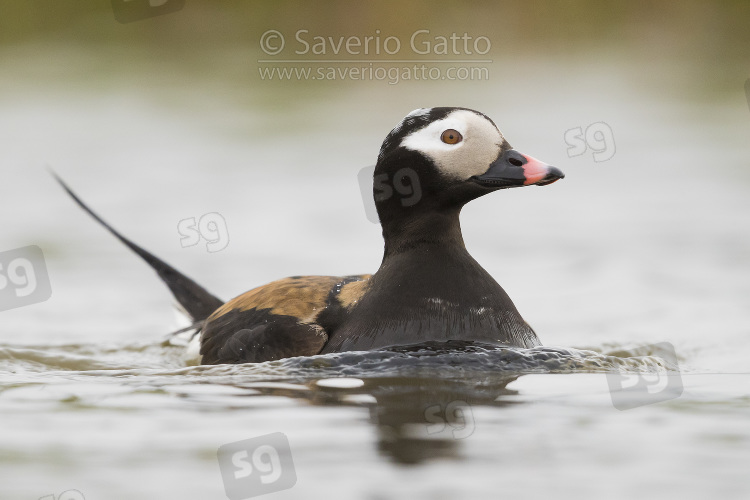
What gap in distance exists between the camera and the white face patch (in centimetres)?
586

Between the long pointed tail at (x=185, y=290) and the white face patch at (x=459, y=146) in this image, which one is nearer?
the white face patch at (x=459, y=146)

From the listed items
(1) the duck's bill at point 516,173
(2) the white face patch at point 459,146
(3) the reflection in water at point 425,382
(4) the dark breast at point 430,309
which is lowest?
(3) the reflection in water at point 425,382

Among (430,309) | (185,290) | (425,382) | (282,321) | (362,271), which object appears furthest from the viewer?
(362,271)

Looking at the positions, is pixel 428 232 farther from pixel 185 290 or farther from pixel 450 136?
pixel 185 290

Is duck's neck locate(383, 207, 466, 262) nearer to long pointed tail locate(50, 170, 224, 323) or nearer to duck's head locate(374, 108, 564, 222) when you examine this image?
duck's head locate(374, 108, 564, 222)

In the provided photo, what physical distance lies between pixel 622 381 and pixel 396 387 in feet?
3.32

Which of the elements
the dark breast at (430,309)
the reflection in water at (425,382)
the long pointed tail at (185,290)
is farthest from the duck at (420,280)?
the long pointed tail at (185,290)

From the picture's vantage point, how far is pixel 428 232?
233 inches

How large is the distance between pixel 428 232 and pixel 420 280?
27 centimetres

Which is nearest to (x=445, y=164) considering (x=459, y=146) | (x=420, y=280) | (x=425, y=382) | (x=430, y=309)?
(x=459, y=146)

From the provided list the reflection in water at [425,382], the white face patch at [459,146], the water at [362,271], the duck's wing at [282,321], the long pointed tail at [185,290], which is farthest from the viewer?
the long pointed tail at [185,290]

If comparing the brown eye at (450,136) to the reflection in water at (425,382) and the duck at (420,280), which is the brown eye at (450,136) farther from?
the reflection in water at (425,382)

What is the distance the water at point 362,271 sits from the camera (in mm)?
4109

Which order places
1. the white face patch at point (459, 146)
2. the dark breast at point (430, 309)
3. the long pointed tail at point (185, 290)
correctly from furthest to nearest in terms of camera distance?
the long pointed tail at point (185, 290) < the white face patch at point (459, 146) < the dark breast at point (430, 309)
